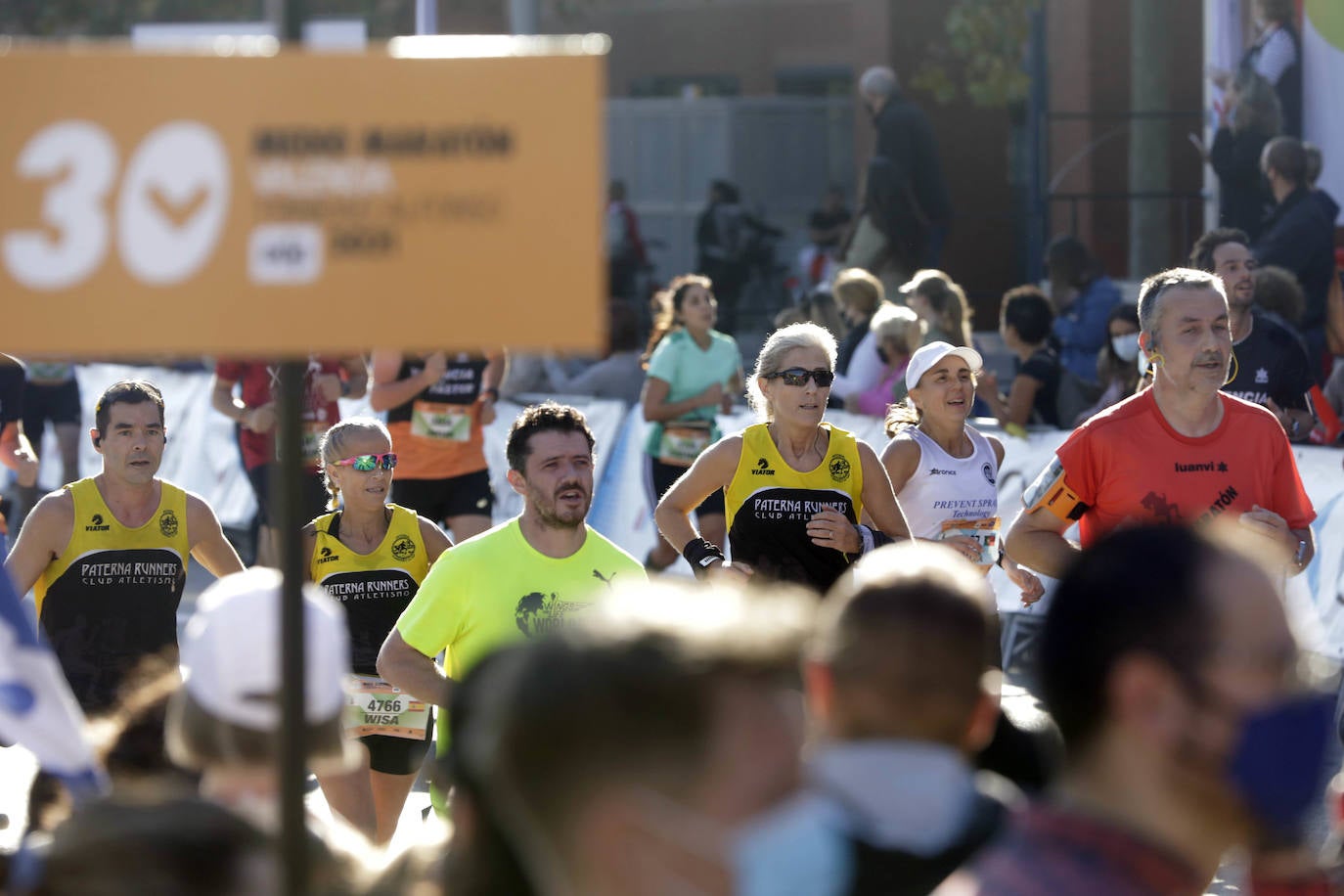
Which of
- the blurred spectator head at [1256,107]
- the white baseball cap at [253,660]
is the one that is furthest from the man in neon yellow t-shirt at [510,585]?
the blurred spectator head at [1256,107]

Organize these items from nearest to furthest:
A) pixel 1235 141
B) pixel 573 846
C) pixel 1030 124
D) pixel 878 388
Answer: pixel 573 846
pixel 878 388
pixel 1235 141
pixel 1030 124

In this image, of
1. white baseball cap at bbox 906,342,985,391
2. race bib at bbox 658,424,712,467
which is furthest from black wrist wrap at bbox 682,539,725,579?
race bib at bbox 658,424,712,467

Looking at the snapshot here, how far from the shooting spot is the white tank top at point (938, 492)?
6887mm

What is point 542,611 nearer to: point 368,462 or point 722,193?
point 368,462

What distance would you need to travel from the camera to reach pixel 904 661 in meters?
2.64

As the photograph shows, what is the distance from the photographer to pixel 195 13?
21781 millimetres

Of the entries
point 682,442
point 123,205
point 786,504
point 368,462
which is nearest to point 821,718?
point 123,205

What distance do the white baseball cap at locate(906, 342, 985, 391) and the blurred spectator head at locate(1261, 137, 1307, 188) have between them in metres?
3.98

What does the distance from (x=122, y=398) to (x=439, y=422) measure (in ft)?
9.04

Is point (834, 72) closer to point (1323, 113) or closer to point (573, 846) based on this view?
point (1323, 113)

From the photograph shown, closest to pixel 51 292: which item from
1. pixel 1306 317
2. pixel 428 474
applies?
pixel 428 474

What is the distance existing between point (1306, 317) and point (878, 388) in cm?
257

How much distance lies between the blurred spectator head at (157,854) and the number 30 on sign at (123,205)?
74 centimetres

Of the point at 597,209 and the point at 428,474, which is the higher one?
the point at 597,209
